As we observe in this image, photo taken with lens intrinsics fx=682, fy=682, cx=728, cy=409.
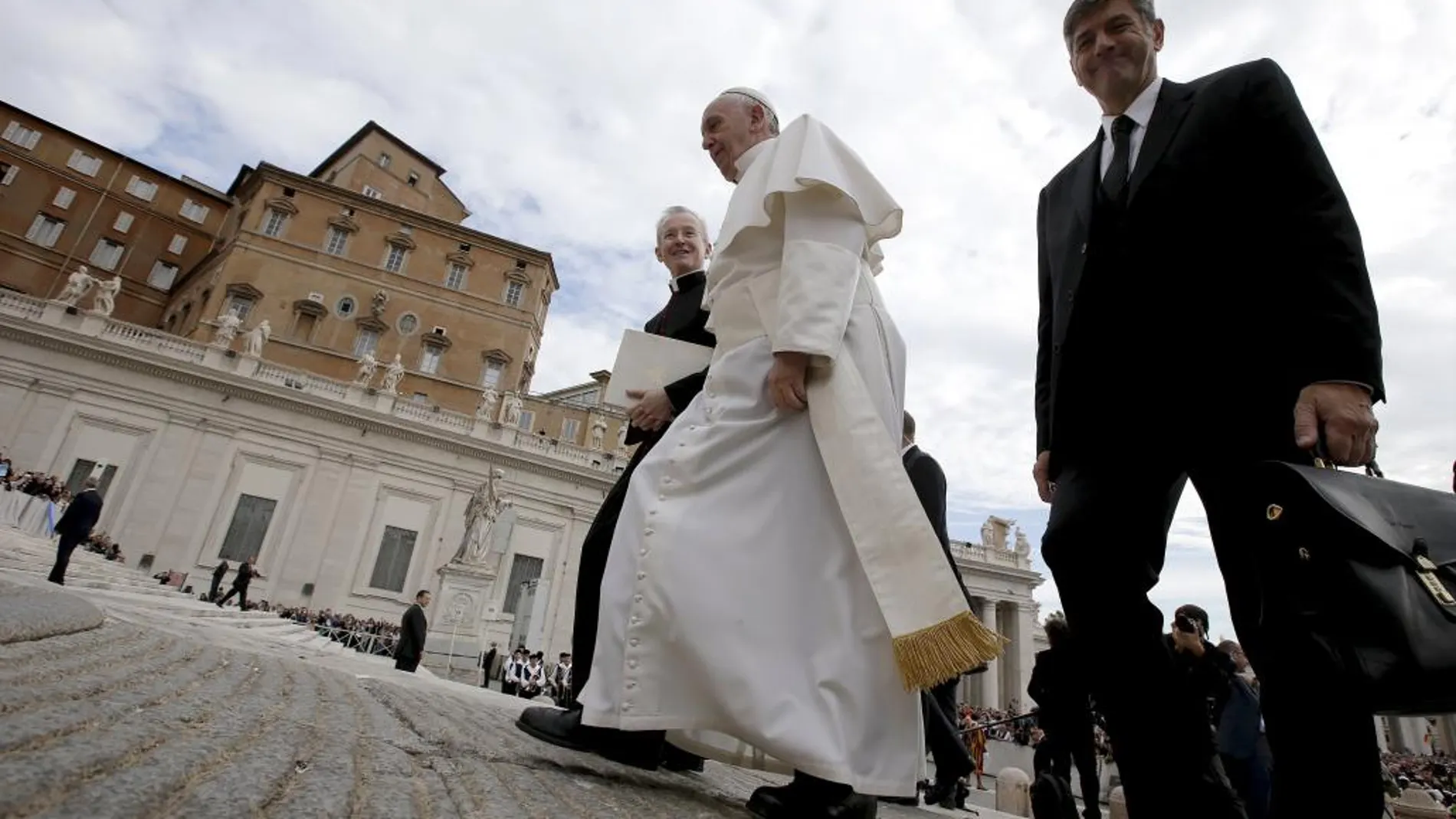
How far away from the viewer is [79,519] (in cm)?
954

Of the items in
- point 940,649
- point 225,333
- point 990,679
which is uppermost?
point 225,333

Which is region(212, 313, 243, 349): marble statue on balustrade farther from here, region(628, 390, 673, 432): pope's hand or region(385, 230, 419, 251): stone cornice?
region(628, 390, 673, 432): pope's hand

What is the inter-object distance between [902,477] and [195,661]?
88.6 inches

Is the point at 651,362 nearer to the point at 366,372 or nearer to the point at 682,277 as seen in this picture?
the point at 682,277

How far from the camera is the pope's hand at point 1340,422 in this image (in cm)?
153

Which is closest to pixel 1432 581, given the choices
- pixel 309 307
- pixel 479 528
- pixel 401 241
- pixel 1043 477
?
pixel 1043 477

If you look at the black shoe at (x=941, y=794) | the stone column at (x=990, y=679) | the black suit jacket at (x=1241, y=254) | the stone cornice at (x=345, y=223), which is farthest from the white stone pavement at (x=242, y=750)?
the stone cornice at (x=345, y=223)

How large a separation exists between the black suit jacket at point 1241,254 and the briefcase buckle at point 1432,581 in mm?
463

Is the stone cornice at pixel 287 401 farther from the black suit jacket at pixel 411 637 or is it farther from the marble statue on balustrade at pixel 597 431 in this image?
the black suit jacket at pixel 411 637

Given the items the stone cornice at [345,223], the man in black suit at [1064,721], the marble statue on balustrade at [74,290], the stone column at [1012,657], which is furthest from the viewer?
the stone column at [1012,657]

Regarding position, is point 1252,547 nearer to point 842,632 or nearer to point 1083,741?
point 842,632

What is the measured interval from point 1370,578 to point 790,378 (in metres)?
1.33

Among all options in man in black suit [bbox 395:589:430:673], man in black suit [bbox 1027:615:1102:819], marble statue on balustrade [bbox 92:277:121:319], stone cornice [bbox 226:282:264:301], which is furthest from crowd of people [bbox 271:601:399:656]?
man in black suit [bbox 1027:615:1102:819]

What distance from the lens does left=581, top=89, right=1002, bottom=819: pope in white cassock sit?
1.68 m
